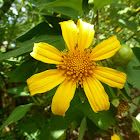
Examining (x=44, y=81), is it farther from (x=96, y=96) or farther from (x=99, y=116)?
(x=99, y=116)

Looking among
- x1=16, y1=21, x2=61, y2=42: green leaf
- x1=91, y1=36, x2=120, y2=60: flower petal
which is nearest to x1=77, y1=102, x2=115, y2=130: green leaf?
x1=91, y1=36, x2=120, y2=60: flower petal

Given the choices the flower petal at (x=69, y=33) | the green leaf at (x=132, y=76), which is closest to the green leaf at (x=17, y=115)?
the flower petal at (x=69, y=33)

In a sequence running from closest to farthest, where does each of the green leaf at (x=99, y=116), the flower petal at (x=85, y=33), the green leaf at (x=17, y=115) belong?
the flower petal at (x=85, y=33) < the green leaf at (x=99, y=116) < the green leaf at (x=17, y=115)

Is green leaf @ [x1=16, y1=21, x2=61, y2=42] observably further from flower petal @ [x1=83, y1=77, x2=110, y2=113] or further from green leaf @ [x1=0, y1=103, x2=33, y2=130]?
green leaf @ [x1=0, y1=103, x2=33, y2=130]

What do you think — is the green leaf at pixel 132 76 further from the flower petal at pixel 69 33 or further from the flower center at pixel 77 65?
the flower petal at pixel 69 33

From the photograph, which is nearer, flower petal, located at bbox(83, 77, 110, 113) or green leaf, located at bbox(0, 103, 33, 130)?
flower petal, located at bbox(83, 77, 110, 113)

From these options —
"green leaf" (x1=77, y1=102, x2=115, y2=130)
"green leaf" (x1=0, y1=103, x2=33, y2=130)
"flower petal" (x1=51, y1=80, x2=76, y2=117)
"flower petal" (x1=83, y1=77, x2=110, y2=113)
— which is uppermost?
"flower petal" (x1=83, y1=77, x2=110, y2=113)

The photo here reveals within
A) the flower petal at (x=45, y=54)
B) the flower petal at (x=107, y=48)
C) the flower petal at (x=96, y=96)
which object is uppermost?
the flower petal at (x=107, y=48)

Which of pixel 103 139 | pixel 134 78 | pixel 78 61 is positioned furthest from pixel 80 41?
pixel 103 139
